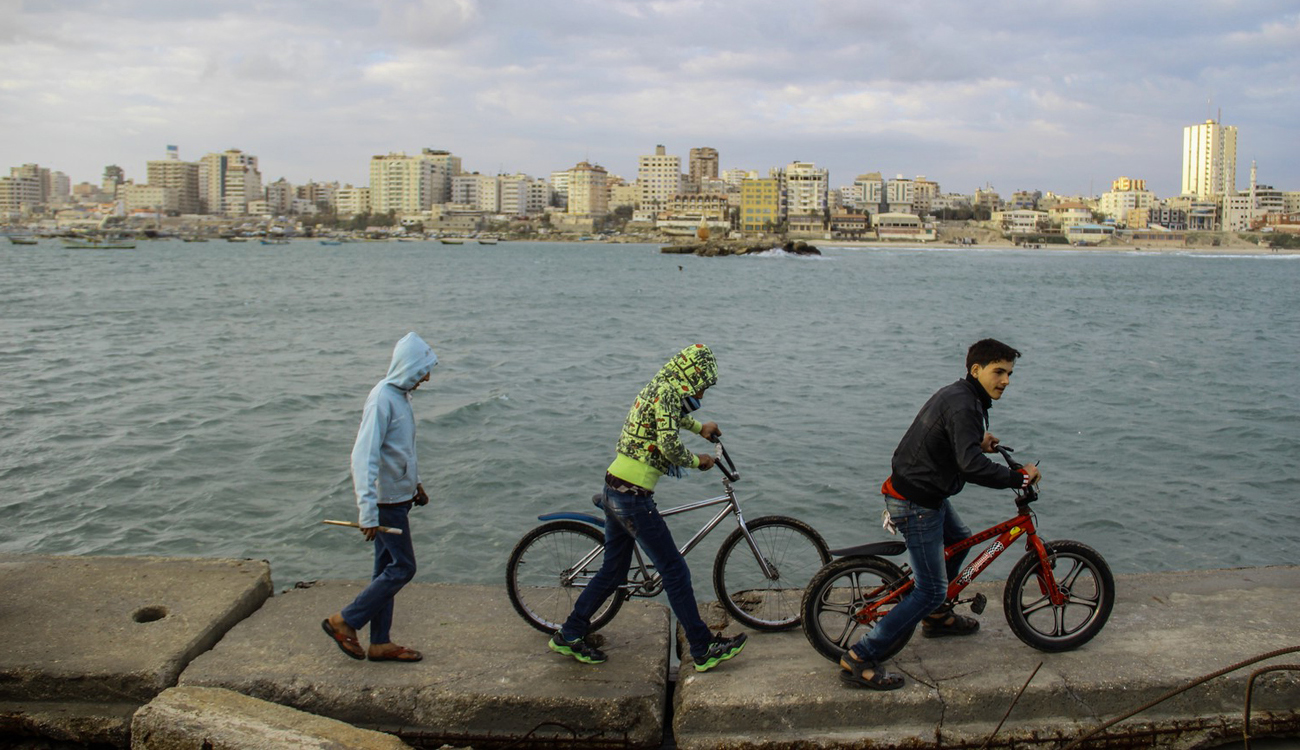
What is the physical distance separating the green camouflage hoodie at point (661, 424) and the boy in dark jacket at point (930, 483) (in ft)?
3.16

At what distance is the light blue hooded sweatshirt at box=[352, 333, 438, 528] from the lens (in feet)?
14.3

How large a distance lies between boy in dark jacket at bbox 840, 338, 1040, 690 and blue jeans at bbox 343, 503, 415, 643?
214 centimetres

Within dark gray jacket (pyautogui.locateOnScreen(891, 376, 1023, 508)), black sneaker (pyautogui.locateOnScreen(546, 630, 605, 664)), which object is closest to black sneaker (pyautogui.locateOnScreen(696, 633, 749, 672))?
black sneaker (pyautogui.locateOnScreen(546, 630, 605, 664))

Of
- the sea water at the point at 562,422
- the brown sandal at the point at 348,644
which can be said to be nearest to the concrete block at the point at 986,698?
the brown sandal at the point at 348,644

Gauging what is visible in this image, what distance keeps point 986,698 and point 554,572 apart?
227 centimetres

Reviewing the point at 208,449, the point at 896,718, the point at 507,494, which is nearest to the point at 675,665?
the point at 896,718

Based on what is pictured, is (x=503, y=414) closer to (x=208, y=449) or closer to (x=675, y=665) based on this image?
(x=208, y=449)

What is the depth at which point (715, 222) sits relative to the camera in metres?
192

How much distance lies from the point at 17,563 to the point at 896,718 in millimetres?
4982

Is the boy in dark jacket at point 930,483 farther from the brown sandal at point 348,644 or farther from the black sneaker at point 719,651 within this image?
the brown sandal at point 348,644

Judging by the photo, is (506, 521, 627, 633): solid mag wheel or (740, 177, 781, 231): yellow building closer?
(506, 521, 627, 633): solid mag wheel

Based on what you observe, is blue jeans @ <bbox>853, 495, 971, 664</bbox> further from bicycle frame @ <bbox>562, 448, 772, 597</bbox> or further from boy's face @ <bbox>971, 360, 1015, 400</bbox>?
bicycle frame @ <bbox>562, 448, 772, 597</bbox>

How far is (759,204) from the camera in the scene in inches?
7539

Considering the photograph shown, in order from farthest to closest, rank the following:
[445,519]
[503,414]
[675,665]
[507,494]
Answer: [503,414] → [507,494] → [445,519] → [675,665]
